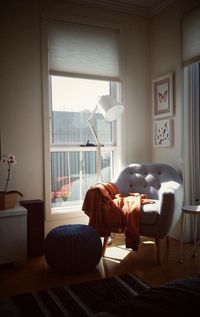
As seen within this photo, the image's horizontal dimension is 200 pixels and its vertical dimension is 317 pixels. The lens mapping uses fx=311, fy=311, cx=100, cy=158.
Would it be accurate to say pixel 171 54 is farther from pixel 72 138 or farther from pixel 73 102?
pixel 72 138

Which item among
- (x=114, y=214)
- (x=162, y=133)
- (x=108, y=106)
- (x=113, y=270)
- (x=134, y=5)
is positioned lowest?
(x=113, y=270)

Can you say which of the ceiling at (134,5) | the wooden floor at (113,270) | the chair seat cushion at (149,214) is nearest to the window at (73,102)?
the ceiling at (134,5)

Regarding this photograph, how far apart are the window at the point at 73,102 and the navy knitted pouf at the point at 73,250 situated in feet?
2.99

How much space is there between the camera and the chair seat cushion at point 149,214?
280 cm

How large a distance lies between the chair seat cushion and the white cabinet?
1076mm

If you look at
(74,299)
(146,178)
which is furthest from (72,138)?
(74,299)

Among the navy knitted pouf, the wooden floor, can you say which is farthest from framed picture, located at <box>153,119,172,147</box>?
the navy knitted pouf

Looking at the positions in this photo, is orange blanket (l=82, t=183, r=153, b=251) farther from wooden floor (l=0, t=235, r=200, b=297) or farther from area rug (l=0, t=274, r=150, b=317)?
area rug (l=0, t=274, r=150, b=317)

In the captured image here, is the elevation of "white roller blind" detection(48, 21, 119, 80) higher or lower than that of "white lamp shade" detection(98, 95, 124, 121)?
higher

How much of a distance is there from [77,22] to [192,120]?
1.72 m

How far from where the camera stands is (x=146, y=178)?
3.41m

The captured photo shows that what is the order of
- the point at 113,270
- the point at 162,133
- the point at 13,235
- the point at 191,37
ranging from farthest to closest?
the point at 162,133, the point at 191,37, the point at 13,235, the point at 113,270

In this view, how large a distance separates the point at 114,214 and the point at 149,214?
1.05 feet

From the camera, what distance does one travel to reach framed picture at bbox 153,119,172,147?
12.0ft
